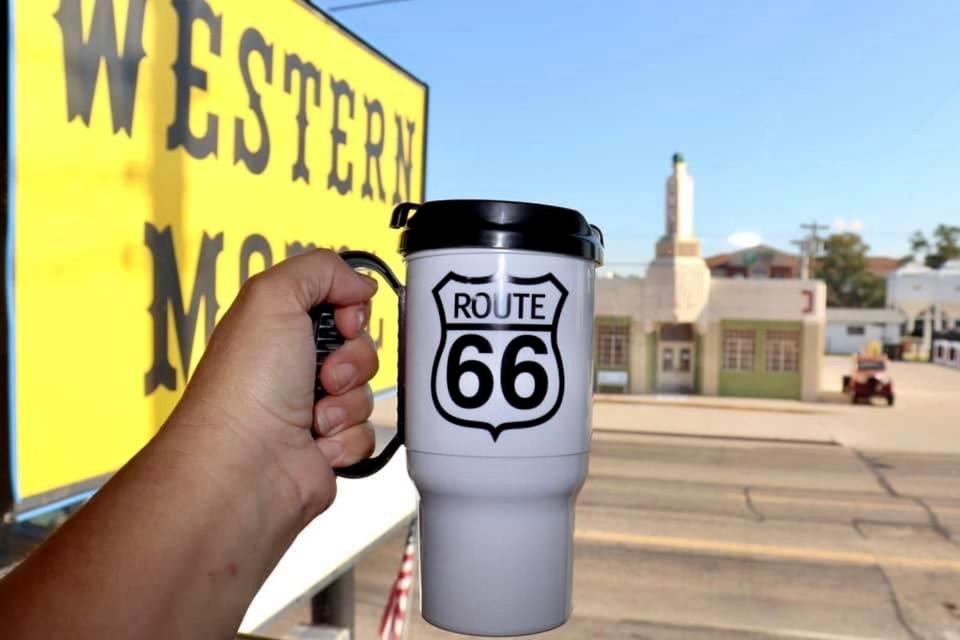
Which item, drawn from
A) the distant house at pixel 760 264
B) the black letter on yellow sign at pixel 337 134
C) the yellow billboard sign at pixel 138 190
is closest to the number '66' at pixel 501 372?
the yellow billboard sign at pixel 138 190

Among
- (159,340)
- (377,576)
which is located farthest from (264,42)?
(377,576)

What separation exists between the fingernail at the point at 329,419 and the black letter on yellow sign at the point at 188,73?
2.06 ft

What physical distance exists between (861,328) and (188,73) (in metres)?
43.0

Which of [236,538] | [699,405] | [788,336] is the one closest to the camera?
[236,538]

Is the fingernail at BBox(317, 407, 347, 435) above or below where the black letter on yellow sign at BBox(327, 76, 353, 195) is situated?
below

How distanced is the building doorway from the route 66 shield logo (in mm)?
18889

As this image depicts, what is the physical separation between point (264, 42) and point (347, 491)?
48.3 inches

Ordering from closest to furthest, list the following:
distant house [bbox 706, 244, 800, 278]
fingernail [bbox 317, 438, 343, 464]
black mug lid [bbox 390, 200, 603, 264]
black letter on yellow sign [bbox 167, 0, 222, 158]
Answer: black mug lid [bbox 390, 200, 603, 264] < fingernail [bbox 317, 438, 343, 464] < black letter on yellow sign [bbox 167, 0, 222, 158] < distant house [bbox 706, 244, 800, 278]

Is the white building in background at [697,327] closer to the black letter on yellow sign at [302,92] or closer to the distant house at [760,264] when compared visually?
the distant house at [760,264]

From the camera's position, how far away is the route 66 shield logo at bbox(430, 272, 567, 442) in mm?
Answer: 862

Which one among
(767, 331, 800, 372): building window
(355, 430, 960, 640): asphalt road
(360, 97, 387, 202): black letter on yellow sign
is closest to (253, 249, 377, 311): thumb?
(360, 97, 387, 202): black letter on yellow sign

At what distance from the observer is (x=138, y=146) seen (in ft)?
4.28

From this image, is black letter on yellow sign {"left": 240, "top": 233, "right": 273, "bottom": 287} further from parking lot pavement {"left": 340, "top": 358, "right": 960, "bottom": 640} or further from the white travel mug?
parking lot pavement {"left": 340, "top": 358, "right": 960, "bottom": 640}

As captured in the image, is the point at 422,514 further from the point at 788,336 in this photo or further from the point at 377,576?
the point at 788,336
